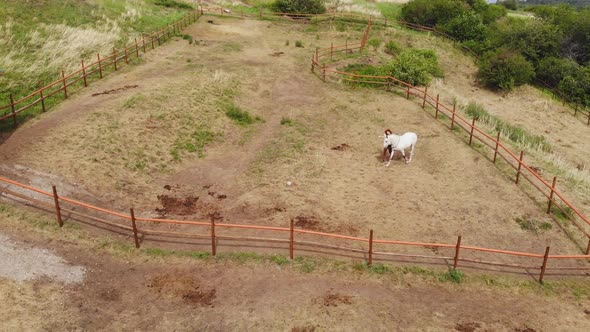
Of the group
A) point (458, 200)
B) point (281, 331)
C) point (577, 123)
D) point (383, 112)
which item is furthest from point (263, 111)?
point (577, 123)

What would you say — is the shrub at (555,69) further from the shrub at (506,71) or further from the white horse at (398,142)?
the white horse at (398,142)

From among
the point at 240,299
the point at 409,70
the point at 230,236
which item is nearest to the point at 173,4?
the point at 409,70

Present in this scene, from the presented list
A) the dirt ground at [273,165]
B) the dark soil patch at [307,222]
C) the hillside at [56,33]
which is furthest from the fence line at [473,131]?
the hillside at [56,33]

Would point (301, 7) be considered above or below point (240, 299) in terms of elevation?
above

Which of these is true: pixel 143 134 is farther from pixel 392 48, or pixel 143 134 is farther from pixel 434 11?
pixel 434 11

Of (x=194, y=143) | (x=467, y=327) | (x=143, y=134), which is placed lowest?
(x=467, y=327)

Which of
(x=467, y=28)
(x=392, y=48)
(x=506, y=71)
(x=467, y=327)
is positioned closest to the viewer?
(x=467, y=327)

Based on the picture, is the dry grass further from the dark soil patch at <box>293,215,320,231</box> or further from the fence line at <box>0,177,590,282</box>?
the dark soil patch at <box>293,215,320,231</box>
